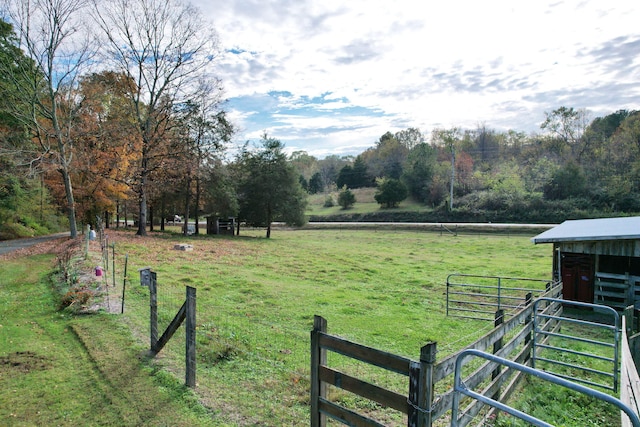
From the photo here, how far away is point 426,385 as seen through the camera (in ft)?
9.32

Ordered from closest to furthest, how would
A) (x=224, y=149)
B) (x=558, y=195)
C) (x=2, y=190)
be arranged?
(x=2, y=190), (x=224, y=149), (x=558, y=195)

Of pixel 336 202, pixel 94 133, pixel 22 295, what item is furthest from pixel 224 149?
pixel 336 202

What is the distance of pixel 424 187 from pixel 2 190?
5610cm

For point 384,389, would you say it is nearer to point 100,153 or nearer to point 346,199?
point 100,153

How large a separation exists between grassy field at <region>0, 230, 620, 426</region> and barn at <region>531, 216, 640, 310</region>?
12.4ft

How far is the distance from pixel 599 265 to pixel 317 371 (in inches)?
540

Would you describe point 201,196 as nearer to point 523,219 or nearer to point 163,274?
point 163,274

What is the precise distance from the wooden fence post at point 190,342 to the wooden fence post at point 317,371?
7.97ft

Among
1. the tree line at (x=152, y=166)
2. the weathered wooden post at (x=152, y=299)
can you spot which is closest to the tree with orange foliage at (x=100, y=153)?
the tree line at (x=152, y=166)

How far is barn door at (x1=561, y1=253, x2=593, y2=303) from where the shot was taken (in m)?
12.5

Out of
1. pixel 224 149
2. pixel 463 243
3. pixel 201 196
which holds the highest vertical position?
pixel 224 149

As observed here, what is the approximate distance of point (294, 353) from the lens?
7164 mm

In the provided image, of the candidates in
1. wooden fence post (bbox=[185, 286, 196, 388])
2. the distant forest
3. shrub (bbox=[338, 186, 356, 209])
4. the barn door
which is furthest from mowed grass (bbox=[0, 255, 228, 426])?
→ shrub (bbox=[338, 186, 356, 209])

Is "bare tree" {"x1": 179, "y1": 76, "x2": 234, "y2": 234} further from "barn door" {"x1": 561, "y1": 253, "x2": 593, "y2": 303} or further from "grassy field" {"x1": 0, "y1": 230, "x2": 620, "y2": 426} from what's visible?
"barn door" {"x1": 561, "y1": 253, "x2": 593, "y2": 303}
